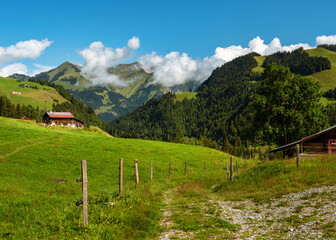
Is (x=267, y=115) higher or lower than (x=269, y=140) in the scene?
higher

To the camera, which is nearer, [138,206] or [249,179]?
[138,206]

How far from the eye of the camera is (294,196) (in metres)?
14.3

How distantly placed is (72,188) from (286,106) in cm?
3713

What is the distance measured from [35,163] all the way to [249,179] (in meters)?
30.3

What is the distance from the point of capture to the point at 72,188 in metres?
24.1

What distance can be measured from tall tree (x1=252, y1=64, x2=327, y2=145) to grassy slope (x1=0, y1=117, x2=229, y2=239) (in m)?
15.6

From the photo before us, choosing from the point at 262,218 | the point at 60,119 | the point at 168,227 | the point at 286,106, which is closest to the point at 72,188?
the point at 168,227

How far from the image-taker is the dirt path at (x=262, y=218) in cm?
903

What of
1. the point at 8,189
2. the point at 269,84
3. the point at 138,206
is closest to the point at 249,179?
the point at 138,206

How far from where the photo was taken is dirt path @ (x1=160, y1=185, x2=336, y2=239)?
9031 mm

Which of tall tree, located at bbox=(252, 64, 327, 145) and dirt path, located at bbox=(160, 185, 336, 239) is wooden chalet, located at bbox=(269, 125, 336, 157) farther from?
dirt path, located at bbox=(160, 185, 336, 239)

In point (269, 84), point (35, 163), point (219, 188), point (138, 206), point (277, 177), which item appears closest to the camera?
point (138, 206)

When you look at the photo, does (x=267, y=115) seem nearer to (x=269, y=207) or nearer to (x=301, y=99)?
(x=301, y=99)

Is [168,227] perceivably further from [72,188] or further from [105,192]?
[72,188]
